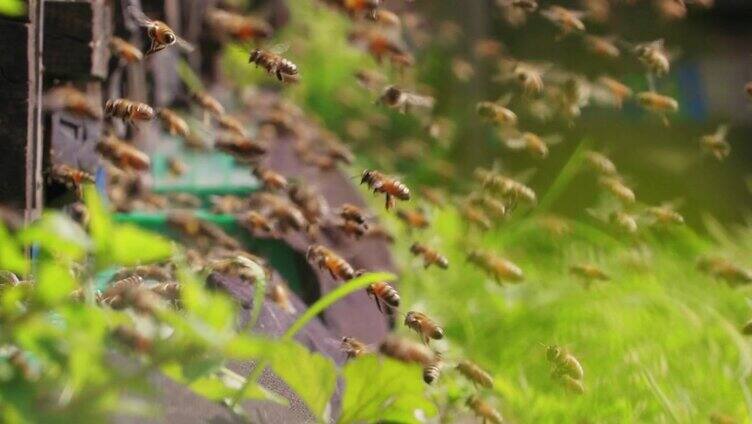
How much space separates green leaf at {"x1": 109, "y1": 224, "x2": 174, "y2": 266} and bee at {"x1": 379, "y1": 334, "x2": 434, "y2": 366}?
76cm

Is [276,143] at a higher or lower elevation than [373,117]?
higher

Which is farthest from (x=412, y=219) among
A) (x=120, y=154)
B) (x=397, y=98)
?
(x=120, y=154)

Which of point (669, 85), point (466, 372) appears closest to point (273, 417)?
point (466, 372)

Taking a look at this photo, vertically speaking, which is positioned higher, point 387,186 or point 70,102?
point 70,102

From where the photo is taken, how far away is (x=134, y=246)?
3.99 feet

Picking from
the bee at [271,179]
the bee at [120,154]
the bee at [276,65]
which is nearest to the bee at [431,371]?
the bee at [276,65]

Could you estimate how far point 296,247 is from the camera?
4191 millimetres

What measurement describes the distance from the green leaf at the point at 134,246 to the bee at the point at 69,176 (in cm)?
192

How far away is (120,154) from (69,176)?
51 cm

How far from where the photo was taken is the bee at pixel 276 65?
348 centimetres

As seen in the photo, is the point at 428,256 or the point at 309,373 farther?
the point at 428,256

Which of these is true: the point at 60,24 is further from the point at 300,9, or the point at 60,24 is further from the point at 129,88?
the point at 300,9

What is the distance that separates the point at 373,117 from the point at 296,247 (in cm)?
517

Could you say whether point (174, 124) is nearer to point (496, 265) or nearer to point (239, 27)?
point (496, 265)
